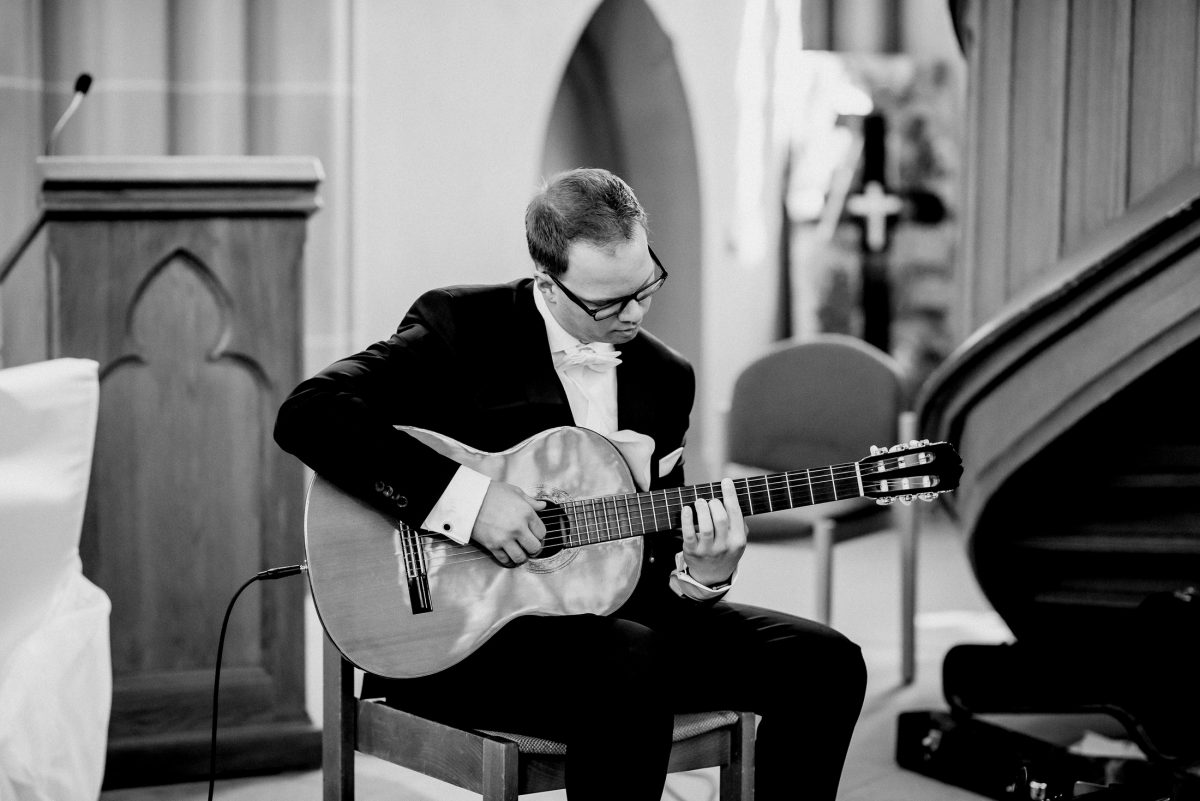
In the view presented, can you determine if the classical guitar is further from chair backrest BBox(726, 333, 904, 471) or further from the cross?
the cross

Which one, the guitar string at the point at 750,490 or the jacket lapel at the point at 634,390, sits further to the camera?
the jacket lapel at the point at 634,390

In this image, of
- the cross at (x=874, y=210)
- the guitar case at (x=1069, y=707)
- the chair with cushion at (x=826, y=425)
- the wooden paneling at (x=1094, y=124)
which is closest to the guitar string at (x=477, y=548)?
the guitar case at (x=1069, y=707)

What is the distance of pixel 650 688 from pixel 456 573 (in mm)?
369

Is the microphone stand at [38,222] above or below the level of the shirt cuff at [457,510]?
above

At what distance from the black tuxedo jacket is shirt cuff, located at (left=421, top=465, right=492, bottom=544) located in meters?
0.01

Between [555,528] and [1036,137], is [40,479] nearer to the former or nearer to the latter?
[555,528]

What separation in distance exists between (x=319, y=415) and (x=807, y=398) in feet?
8.66

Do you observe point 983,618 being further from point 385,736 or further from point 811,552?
point 385,736

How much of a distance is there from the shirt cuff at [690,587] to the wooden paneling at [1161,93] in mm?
1675

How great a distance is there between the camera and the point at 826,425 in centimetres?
456

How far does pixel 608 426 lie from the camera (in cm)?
247

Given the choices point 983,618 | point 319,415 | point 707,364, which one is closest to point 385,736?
point 319,415

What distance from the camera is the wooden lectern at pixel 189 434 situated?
3.11 metres

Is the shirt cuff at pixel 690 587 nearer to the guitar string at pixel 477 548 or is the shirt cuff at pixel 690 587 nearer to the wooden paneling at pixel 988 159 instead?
the guitar string at pixel 477 548
